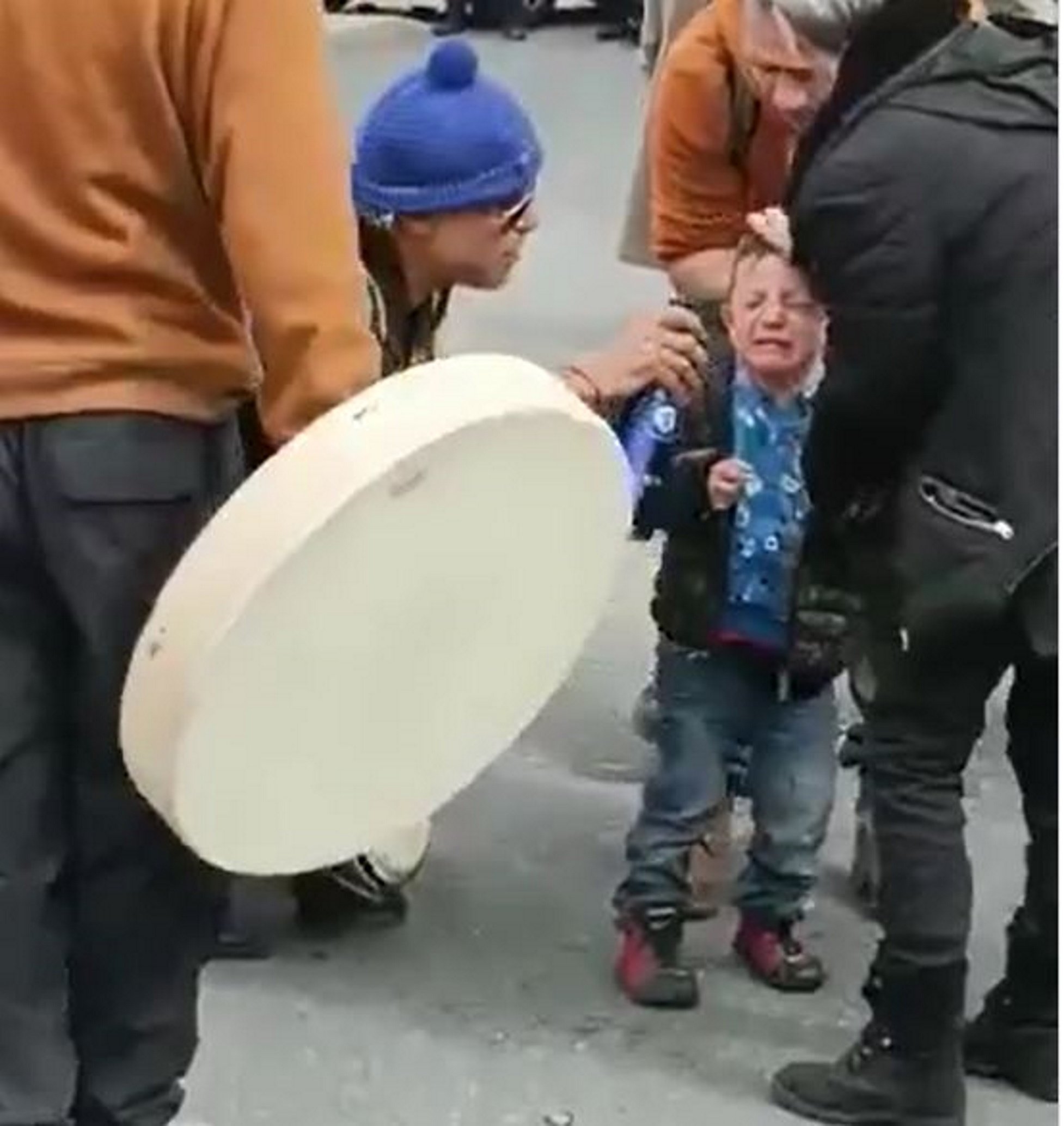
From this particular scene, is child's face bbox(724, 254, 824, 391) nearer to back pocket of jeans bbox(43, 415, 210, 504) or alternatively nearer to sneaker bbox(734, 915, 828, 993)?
sneaker bbox(734, 915, 828, 993)

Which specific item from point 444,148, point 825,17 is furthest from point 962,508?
point 444,148

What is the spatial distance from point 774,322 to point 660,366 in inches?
5.6

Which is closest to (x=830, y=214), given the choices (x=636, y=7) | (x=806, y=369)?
(x=806, y=369)

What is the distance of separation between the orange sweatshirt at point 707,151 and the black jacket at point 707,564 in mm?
418

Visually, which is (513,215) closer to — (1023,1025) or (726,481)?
(726,481)

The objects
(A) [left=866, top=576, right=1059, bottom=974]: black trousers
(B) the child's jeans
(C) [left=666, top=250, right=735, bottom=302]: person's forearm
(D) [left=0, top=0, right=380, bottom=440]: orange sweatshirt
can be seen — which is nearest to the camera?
(D) [left=0, top=0, right=380, bottom=440]: orange sweatshirt

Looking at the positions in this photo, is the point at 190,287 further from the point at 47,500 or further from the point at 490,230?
the point at 490,230

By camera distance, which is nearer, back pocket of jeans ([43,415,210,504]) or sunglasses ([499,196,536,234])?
back pocket of jeans ([43,415,210,504])

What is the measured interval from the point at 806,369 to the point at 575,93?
8752mm

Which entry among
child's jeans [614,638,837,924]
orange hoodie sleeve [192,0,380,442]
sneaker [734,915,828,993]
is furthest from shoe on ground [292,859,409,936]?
orange hoodie sleeve [192,0,380,442]

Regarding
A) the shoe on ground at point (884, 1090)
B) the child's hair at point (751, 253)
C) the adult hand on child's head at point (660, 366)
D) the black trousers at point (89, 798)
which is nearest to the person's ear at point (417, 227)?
the adult hand on child's head at point (660, 366)

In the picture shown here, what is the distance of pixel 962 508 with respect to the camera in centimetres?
323

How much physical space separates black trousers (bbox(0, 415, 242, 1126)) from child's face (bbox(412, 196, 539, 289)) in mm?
717

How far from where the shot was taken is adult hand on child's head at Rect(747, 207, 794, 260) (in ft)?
11.1
